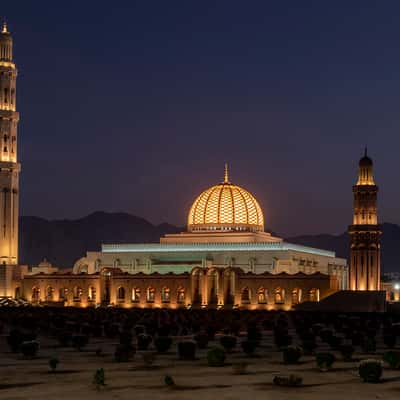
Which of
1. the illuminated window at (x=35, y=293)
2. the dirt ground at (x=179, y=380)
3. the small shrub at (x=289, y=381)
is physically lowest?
the dirt ground at (x=179, y=380)

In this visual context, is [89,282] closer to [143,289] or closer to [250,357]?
[143,289]

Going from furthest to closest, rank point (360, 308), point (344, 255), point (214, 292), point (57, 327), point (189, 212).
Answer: point (344, 255) < point (189, 212) < point (214, 292) < point (360, 308) < point (57, 327)

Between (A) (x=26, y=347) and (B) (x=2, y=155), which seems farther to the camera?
(B) (x=2, y=155)

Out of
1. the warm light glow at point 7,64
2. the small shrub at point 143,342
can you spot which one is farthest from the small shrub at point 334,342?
the warm light glow at point 7,64

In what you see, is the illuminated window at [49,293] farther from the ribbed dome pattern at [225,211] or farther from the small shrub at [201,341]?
the small shrub at [201,341]

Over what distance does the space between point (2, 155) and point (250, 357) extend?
4513 cm

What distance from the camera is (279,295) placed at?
61.1m

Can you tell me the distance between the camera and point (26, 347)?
2661cm

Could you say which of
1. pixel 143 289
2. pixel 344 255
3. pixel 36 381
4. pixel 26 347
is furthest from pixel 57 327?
pixel 344 255

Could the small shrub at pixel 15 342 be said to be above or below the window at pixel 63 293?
below

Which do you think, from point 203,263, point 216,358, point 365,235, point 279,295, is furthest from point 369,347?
point 365,235

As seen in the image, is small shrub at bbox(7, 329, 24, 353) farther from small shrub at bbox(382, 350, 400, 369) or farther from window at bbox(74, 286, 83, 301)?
window at bbox(74, 286, 83, 301)

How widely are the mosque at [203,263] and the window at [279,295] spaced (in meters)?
0.07

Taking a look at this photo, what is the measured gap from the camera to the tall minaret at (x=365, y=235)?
66.0 m
